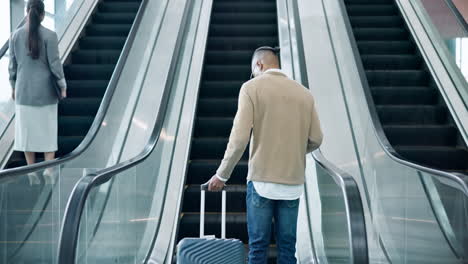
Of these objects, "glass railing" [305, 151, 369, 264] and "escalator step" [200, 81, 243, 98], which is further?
"escalator step" [200, 81, 243, 98]

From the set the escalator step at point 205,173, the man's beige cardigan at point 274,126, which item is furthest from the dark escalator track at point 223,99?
the man's beige cardigan at point 274,126

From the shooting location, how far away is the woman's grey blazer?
19.2ft

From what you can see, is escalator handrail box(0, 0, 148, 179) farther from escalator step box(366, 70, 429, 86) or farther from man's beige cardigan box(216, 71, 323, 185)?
escalator step box(366, 70, 429, 86)

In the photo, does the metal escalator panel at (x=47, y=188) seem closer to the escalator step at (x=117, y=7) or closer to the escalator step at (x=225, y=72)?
the escalator step at (x=225, y=72)

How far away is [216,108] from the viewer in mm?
7492

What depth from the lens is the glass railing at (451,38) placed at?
7.07 meters

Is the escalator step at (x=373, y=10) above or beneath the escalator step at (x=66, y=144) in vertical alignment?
above

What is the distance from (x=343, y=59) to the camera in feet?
24.4

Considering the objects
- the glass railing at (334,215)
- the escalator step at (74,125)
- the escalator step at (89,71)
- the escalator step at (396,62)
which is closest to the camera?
the glass railing at (334,215)

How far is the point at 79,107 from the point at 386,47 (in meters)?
3.75

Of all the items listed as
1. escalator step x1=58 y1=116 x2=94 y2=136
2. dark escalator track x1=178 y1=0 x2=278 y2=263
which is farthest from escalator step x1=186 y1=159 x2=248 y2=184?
escalator step x1=58 y1=116 x2=94 y2=136

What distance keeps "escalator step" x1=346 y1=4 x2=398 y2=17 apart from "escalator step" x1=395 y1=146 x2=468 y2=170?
3.38 metres

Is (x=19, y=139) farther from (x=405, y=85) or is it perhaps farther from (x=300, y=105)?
(x=405, y=85)

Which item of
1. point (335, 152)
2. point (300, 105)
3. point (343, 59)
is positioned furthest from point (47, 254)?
point (343, 59)
